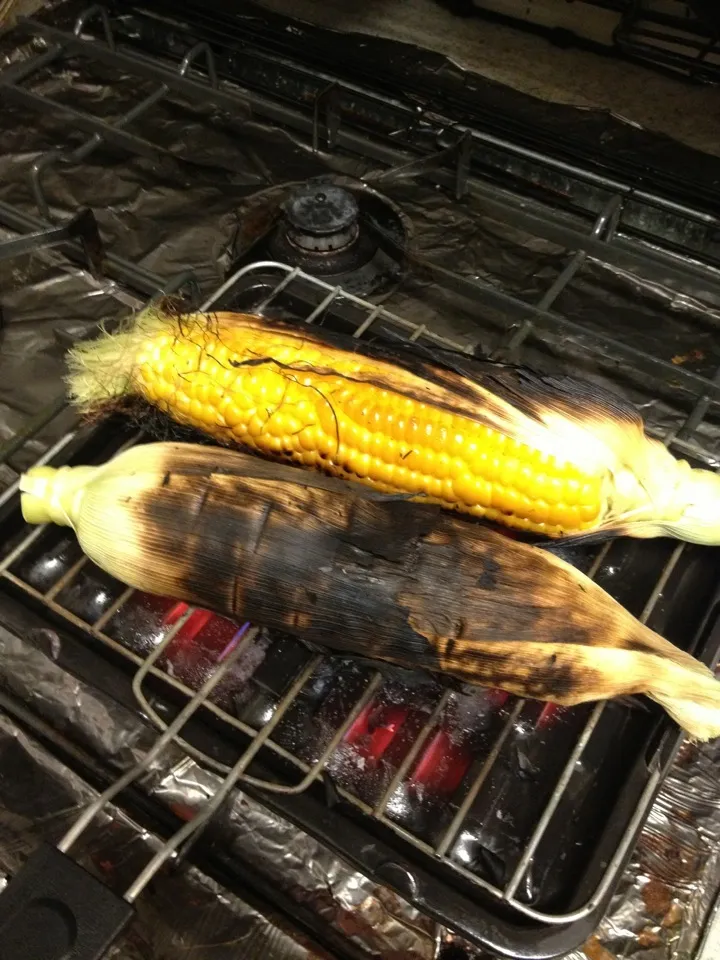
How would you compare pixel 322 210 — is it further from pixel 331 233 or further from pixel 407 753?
pixel 407 753

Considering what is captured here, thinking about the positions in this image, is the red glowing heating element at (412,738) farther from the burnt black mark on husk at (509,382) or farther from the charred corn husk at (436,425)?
the burnt black mark on husk at (509,382)

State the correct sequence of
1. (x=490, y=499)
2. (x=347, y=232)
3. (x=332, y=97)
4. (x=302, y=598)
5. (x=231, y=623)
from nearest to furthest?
(x=302, y=598)
(x=490, y=499)
(x=231, y=623)
(x=347, y=232)
(x=332, y=97)

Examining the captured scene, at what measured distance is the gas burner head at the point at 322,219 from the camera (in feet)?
6.08

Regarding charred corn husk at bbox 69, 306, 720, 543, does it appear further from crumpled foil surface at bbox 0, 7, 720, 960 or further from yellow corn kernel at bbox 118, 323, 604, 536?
crumpled foil surface at bbox 0, 7, 720, 960

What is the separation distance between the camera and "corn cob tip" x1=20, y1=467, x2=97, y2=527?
1230 millimetres

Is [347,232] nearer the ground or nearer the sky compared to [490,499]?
nearer the sky

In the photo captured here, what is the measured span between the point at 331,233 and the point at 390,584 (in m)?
1.13

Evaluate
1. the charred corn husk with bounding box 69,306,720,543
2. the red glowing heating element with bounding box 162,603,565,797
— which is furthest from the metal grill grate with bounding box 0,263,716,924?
the charred corn husk with bounding box 69,306,720,543

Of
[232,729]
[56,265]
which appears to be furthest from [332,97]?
[232,729]

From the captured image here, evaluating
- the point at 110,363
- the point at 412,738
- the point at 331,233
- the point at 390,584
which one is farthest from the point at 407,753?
the point at 331,233

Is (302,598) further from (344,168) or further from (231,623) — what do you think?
(344,168)

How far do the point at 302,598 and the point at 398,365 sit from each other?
45 centimetres

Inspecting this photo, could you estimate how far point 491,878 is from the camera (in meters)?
1.11

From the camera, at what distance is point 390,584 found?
41.4 inches
